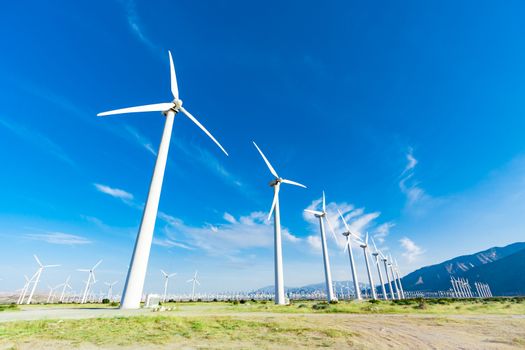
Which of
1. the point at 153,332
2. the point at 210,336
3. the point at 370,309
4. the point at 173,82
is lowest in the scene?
the point at 210,336

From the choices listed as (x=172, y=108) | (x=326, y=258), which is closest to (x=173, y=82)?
(x=172, y=108)

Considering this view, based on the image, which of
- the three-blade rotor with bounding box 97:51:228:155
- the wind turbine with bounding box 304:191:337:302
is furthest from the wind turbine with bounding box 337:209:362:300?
the three-blade rotor with bounding box 97:51:228:155

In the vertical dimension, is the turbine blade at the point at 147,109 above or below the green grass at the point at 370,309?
above

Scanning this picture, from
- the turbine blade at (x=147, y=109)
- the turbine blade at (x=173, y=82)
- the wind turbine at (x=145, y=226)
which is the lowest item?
the wind turbine at (x=145, y=226)

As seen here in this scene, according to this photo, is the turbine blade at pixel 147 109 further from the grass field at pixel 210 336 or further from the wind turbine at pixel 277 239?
the wind turbine at pixel 277 239

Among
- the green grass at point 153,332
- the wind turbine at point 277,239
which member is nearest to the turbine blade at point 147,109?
the green grass at point 153,332

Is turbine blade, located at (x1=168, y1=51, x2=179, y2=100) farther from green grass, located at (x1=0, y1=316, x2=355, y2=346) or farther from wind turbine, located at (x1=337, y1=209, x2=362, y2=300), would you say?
wind turbine, located at (x1=337, y1=209, x2=362, y2=300)

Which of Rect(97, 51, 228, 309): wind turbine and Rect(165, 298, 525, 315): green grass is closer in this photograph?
Rect(97, 51, 228, 309): wind turbine

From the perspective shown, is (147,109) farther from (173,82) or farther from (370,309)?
(370,309)

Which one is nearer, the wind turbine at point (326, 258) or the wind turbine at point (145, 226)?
the wind turbine at point (145, 226)

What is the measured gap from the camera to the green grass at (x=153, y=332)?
1430cm

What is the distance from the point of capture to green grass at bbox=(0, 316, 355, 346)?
1430 cm

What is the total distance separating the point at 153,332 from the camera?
1616 centimetres

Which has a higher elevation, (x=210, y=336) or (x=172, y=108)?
(x=172, y=108)
